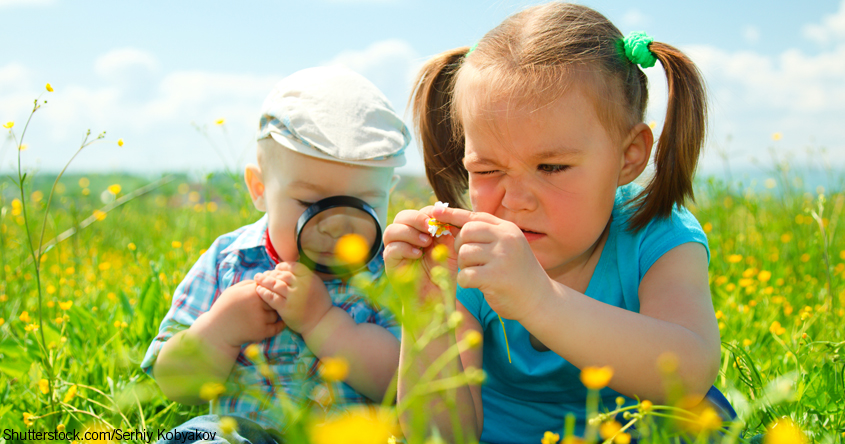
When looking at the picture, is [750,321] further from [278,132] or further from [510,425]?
[278,132]

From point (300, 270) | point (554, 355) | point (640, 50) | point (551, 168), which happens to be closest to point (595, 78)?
point (640, 50)

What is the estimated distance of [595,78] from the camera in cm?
156

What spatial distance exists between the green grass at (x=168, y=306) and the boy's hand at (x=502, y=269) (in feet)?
1.54

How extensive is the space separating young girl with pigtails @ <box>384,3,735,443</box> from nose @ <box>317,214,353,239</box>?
424 millimetres

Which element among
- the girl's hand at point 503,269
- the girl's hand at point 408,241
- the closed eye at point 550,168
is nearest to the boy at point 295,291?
the girl's hand at point 408,241

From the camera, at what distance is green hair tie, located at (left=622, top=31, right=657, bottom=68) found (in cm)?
163

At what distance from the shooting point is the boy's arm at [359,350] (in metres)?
1.86

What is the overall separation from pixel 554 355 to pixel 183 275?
181cm

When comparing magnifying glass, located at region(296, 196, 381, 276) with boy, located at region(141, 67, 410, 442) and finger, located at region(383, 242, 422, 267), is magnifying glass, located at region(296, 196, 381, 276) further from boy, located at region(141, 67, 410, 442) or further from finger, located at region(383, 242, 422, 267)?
finger, located at region(383, 242, 422, 267)

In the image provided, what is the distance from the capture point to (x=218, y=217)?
211 inches

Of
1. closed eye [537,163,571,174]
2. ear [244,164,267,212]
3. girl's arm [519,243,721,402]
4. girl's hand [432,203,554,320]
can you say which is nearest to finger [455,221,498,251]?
girl's hand [432,203,554,320]

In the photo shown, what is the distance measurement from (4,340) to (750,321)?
3000 millimetres

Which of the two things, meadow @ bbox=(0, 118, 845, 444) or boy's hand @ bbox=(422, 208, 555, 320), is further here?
meadow @ bbox=(0, 118, 845, 444)

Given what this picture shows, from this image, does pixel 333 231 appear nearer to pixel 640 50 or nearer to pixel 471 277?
pixel 471 277
